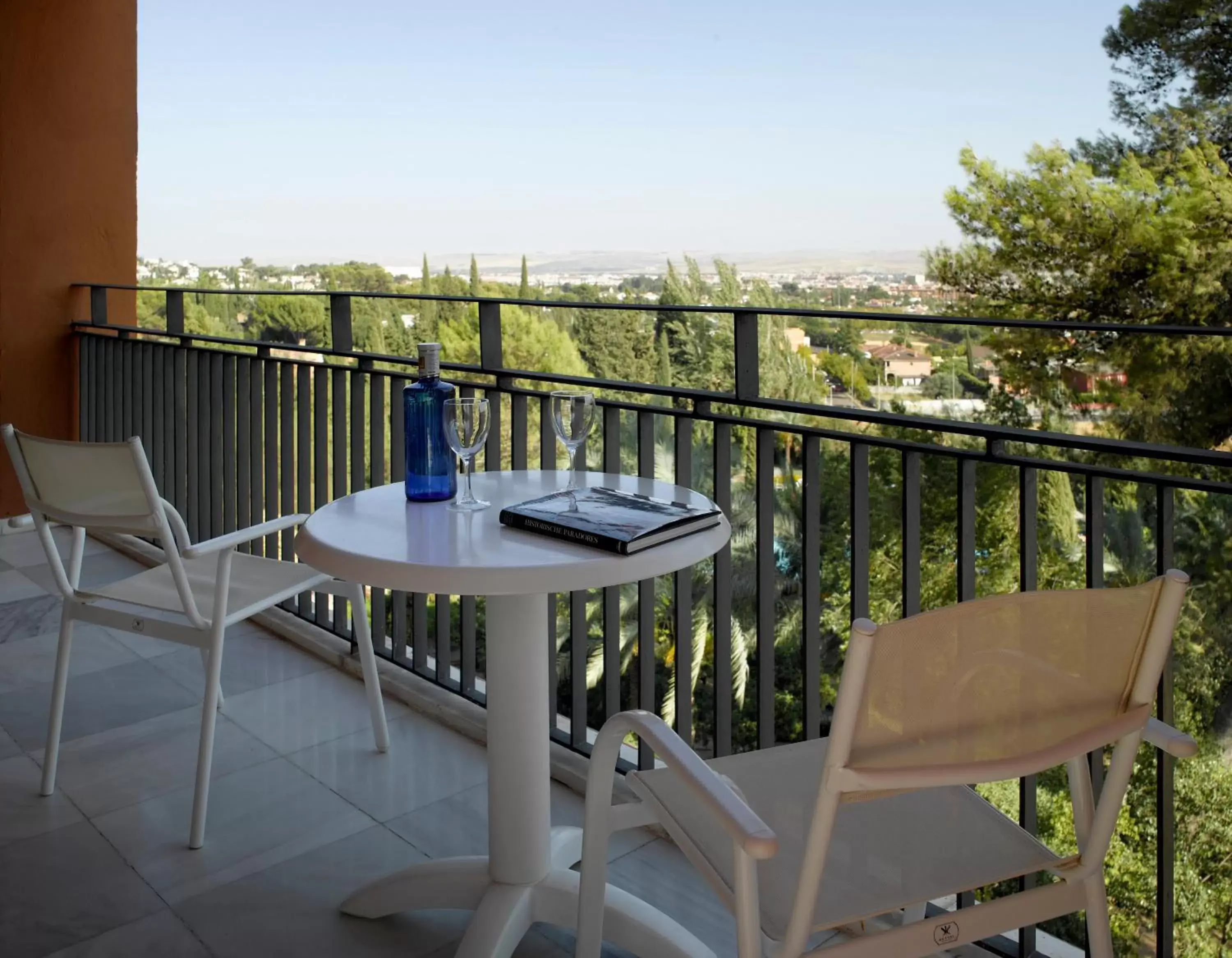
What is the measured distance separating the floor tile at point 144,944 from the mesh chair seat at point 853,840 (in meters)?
0.85

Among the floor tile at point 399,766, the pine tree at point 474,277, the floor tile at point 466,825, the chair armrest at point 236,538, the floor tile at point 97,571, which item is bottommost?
the floor tile at point 466,825

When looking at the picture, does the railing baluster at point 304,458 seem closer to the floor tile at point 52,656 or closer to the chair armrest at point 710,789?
the floor tile at point 52,656

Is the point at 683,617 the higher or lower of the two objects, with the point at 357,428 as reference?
lower

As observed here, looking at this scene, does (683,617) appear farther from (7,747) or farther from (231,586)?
(7,747)

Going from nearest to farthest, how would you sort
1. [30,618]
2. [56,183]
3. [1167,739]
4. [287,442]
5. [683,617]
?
1. [1167,739]
2. [683,617]
3. [287,442]
4. [30,618]
5. [56,183]

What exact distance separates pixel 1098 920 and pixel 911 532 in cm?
66

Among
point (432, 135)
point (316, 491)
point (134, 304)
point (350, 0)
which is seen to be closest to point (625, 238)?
point (432, 135)

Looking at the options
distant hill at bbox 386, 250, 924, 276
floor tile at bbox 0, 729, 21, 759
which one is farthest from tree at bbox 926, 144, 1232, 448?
floor tile at bbox 0, 729, 21, 759

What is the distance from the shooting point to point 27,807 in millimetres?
2127

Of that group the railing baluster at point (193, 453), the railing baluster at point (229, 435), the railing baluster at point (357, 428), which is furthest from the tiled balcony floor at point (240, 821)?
the railing baluster at point (193, 453)

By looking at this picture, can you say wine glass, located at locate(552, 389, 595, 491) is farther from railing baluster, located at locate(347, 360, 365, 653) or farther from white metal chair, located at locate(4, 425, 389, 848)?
railing baluster, located at locate(347, 360, 365, 653)

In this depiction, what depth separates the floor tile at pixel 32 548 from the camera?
3.95 meters

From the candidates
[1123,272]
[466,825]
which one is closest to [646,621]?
[466,825]

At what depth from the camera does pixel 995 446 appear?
152 centimetres
